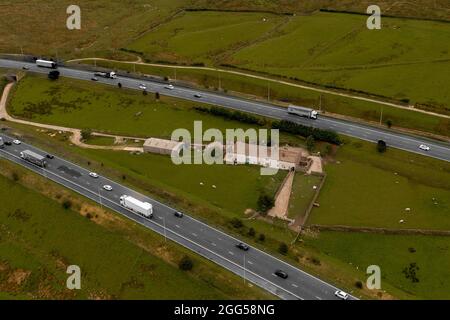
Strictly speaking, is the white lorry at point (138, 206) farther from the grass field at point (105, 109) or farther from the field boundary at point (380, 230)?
the grass field at point (105, 109)

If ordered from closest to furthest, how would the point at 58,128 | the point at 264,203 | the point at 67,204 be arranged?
1. the point at 264,203
2. the point at 67,204
3. the point at 58,128

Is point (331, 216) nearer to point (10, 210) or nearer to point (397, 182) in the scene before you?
point (397, 182)

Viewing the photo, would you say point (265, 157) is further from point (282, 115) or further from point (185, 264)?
point (185, 264)

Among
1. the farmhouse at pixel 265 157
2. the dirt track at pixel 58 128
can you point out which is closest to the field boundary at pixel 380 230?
the farmhouse at pixel 265 157

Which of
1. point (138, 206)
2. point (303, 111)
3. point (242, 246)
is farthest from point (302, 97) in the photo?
point (138, 206)

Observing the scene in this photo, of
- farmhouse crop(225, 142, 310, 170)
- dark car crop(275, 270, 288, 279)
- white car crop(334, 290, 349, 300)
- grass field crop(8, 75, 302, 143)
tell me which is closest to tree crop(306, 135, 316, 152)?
farmhouse crop(225, 142, 310, 170)
